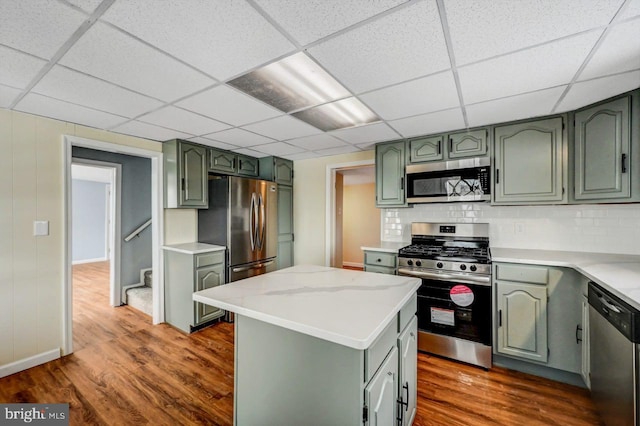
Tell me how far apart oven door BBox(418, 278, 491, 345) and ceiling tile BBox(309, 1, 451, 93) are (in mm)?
1837

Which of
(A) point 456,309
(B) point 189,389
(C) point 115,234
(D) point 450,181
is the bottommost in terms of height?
(B) point 189,389

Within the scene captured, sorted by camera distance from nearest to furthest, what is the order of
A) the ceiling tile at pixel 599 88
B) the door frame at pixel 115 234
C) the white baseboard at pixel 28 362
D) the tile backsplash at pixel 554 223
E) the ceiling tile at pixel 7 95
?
the ceiling tile at pixel 599 88 < the ceiling tile at pixel 7 95 < the white baseboard at pixel 28 362 < the tile backsplash at pixel 554 223 < the door frame at pixel 115 234

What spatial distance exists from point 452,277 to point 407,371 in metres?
1.23

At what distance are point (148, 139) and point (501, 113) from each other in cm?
363

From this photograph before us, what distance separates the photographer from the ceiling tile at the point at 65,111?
2.10m

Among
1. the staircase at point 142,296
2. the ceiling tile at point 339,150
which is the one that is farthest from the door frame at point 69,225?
the ceiling tile at point 339,150

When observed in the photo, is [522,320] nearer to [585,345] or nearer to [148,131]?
[585,345]

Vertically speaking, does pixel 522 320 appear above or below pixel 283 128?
below

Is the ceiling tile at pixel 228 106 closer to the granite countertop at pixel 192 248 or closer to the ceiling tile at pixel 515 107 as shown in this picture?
the granite countertop at pixel 192 248

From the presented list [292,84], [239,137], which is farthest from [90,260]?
[292,84]

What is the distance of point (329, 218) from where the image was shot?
414cm

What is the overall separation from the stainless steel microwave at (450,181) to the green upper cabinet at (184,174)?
8.15ft

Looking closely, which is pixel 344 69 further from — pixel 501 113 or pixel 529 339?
pixel 529 339

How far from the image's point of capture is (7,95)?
199cm
